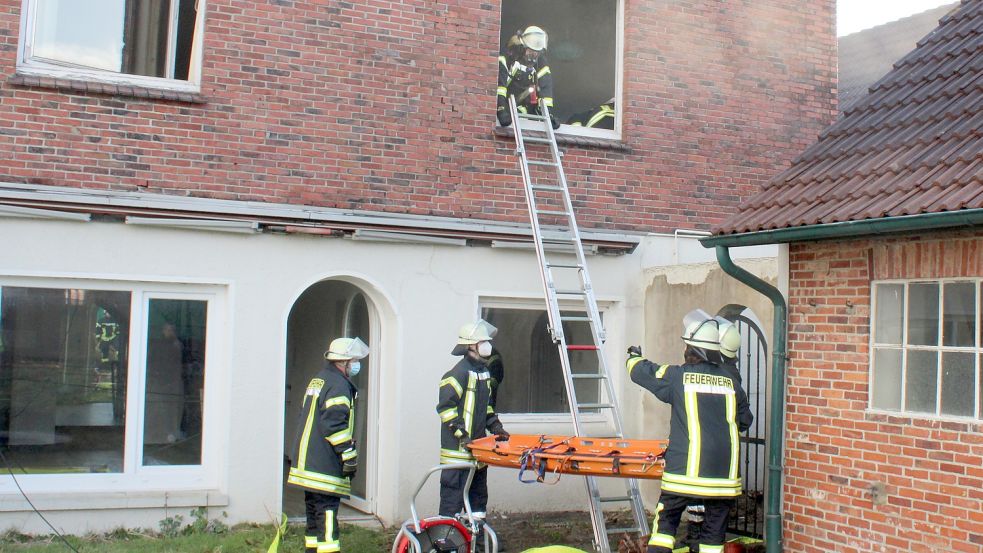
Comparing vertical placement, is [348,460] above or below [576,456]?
below

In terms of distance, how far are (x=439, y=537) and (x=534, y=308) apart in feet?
10.8

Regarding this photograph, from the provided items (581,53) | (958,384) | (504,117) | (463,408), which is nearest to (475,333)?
(463,408)

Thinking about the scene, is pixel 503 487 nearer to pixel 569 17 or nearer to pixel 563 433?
pixel 563 433

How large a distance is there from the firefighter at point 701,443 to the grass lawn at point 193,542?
2736mm

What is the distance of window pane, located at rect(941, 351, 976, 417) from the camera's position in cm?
619

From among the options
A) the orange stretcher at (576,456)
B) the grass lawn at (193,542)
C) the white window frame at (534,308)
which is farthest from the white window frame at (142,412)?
the orange stretcher at (576,456)

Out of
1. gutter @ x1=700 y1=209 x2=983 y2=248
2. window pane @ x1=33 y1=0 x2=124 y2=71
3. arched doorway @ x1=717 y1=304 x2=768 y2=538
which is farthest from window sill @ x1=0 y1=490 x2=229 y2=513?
gutter @ x1=700 y1=209 x2=983 y2=248

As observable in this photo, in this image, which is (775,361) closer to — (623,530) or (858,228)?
(858,228)

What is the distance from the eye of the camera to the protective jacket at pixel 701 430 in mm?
6566

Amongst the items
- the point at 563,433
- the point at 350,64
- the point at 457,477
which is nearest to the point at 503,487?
the point at 563,433

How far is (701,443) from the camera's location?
6.59m

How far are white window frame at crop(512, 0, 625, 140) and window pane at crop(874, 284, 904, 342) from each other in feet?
13.4

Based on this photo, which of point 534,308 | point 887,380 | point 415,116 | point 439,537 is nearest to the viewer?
point 887,380

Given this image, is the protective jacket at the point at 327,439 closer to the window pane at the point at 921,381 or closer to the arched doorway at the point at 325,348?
the arched doorway at the point at 325,348
